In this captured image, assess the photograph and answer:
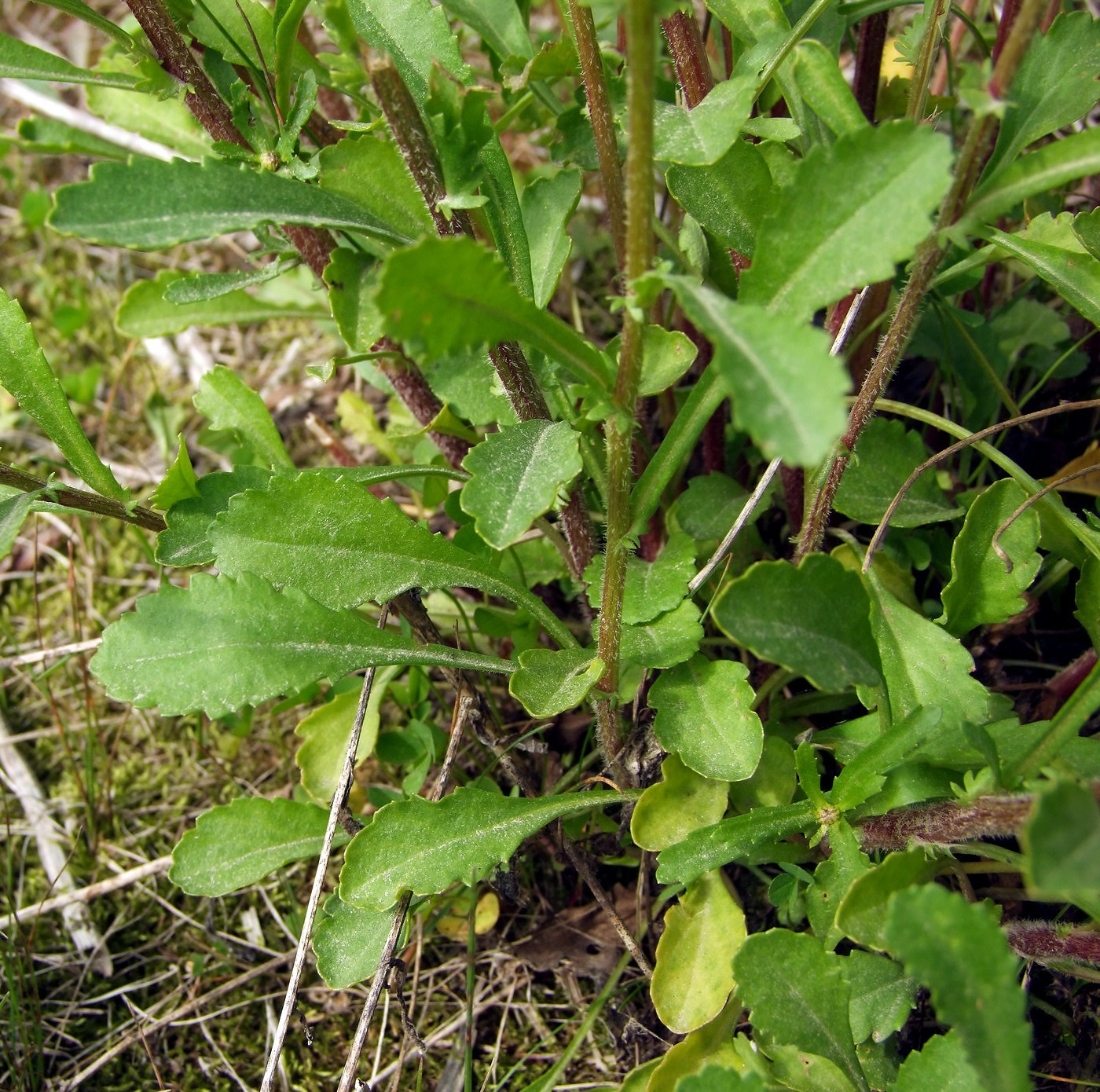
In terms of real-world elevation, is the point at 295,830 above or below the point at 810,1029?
below

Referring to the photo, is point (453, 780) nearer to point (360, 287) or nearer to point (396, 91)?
point (360, 287)

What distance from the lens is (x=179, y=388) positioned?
7.89 feet

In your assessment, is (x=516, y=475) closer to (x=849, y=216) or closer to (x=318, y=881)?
(x=849, y=216)

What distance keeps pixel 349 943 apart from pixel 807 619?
2.72 feet

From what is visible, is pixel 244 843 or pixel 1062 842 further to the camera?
pixel 244 843

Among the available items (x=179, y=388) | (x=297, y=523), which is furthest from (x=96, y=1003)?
(x=179, y=388)

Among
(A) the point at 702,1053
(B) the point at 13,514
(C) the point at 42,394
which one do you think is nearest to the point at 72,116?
(C) the point at 42,394

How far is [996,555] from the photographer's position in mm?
1301

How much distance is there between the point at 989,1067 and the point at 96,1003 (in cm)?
150

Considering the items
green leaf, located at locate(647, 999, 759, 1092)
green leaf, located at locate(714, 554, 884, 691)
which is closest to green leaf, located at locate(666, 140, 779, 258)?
green leaf, located at locate(714, 554, 884, 691)

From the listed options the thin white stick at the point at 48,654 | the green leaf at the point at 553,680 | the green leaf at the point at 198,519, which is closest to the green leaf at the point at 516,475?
the green leaf at the point at 553,680

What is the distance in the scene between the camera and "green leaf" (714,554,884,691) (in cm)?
104

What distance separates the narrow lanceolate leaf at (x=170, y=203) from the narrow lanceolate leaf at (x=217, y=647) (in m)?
0.46

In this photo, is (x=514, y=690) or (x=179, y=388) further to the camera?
(x=179, y=388)
